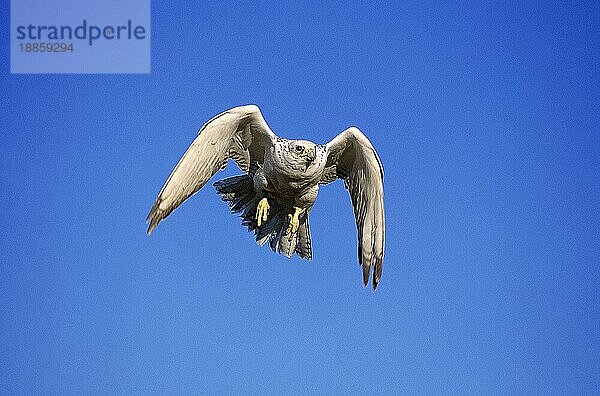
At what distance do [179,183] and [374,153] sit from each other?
2.58m

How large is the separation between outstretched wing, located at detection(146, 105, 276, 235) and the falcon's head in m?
0.40

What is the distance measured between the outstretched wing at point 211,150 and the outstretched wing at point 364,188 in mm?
964

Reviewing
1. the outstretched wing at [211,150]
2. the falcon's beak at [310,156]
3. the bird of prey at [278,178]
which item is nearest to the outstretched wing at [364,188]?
the bird of prey at [278,178]

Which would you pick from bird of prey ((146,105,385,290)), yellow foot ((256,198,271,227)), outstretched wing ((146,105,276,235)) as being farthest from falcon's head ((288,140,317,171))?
yellow foot ((256,198,271,227))

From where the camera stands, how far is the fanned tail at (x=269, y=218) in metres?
12.7

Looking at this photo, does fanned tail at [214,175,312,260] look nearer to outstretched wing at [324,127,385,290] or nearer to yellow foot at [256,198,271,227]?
yellow foot at [256,198,271,227]

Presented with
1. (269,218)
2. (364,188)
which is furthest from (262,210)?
(364,188)

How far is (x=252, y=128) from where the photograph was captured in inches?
471

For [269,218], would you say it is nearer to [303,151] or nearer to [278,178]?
[278,178]

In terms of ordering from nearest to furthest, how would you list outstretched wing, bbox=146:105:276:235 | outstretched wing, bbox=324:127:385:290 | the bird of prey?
outstretched wing, bbox=146:105:276:235 < the bird of prey < outstretched wing, bbox=324:127:385:290

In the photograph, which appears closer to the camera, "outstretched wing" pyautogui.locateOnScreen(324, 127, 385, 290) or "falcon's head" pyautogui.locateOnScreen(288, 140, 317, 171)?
"falcon's head" pyautogui.locateOnScreen(288, 140, 317, 171)

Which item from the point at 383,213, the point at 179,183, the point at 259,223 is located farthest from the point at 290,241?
the point at 179,183

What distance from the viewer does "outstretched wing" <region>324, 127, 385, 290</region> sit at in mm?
11992

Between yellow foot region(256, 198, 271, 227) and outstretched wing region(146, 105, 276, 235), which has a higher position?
outstretched wing region(146, 105, 276, 235)
